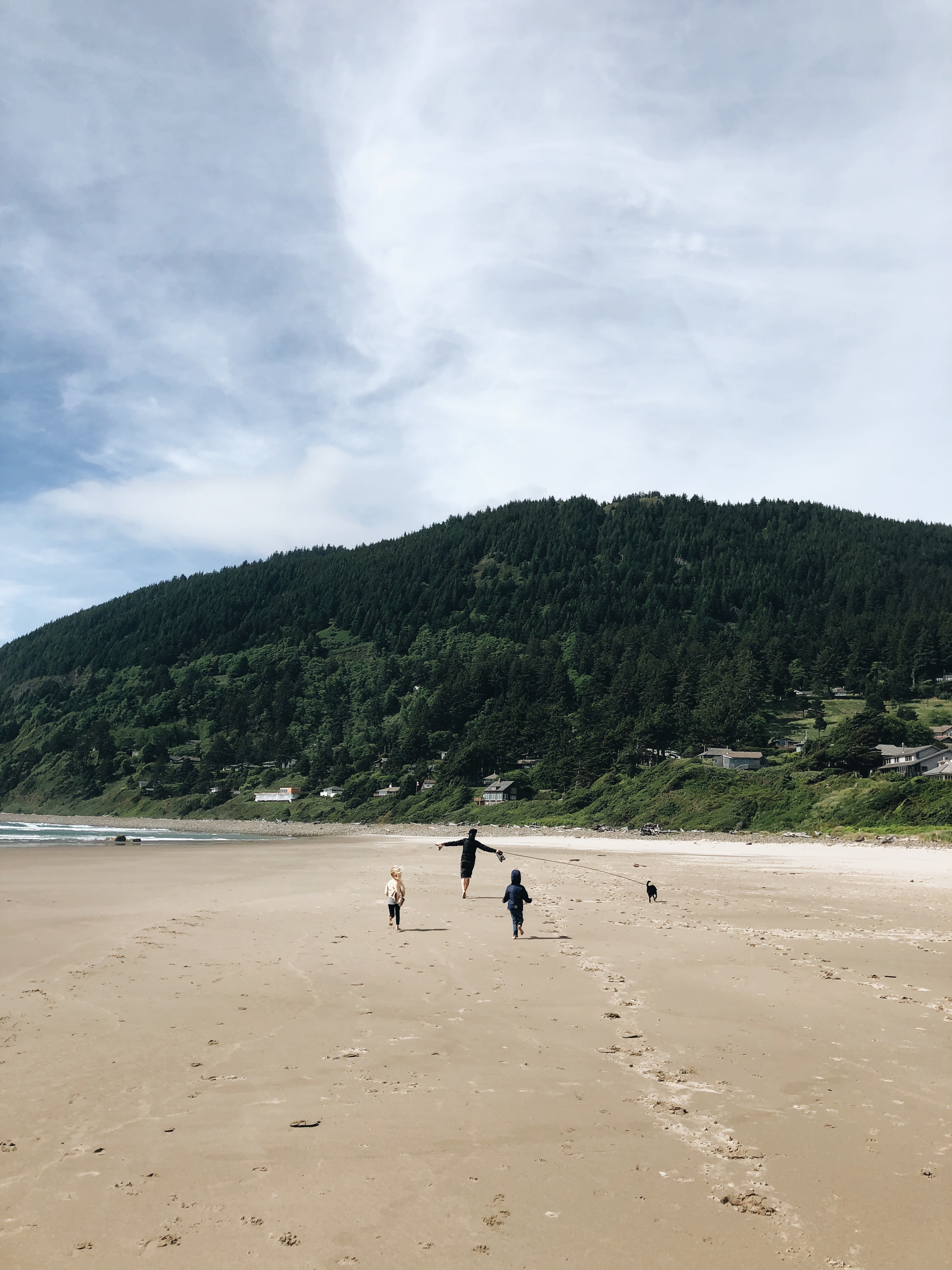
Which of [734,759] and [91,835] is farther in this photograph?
[734,759]

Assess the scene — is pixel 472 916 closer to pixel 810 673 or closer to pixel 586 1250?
pixel 586 1250

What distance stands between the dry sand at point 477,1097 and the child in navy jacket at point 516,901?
1.85 ft

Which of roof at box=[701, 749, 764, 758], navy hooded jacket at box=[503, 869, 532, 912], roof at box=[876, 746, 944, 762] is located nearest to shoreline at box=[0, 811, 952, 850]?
navy hooded jacket at box=[503, 869, 532, 912]

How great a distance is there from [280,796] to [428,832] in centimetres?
5934

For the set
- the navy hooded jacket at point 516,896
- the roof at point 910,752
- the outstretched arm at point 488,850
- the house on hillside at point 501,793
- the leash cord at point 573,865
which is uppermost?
the roof at point 910,752

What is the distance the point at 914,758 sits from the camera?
82.6m

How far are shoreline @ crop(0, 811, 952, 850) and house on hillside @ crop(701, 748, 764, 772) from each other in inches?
839

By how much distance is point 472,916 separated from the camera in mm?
18531

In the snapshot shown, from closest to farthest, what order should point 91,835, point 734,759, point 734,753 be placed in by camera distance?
1. point 91,835
2. point 734,759
3. point 734,753

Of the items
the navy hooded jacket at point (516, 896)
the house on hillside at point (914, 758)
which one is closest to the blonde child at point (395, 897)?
the navy hooded jacket at point (516, 896)

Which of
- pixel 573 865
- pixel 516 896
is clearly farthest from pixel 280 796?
pixel 516 896

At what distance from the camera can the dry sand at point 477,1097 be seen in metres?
4.66

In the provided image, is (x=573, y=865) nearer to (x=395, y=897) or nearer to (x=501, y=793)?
(x=395, y=897)

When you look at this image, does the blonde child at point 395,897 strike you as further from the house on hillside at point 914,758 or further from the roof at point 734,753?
the roof at point 734,753
